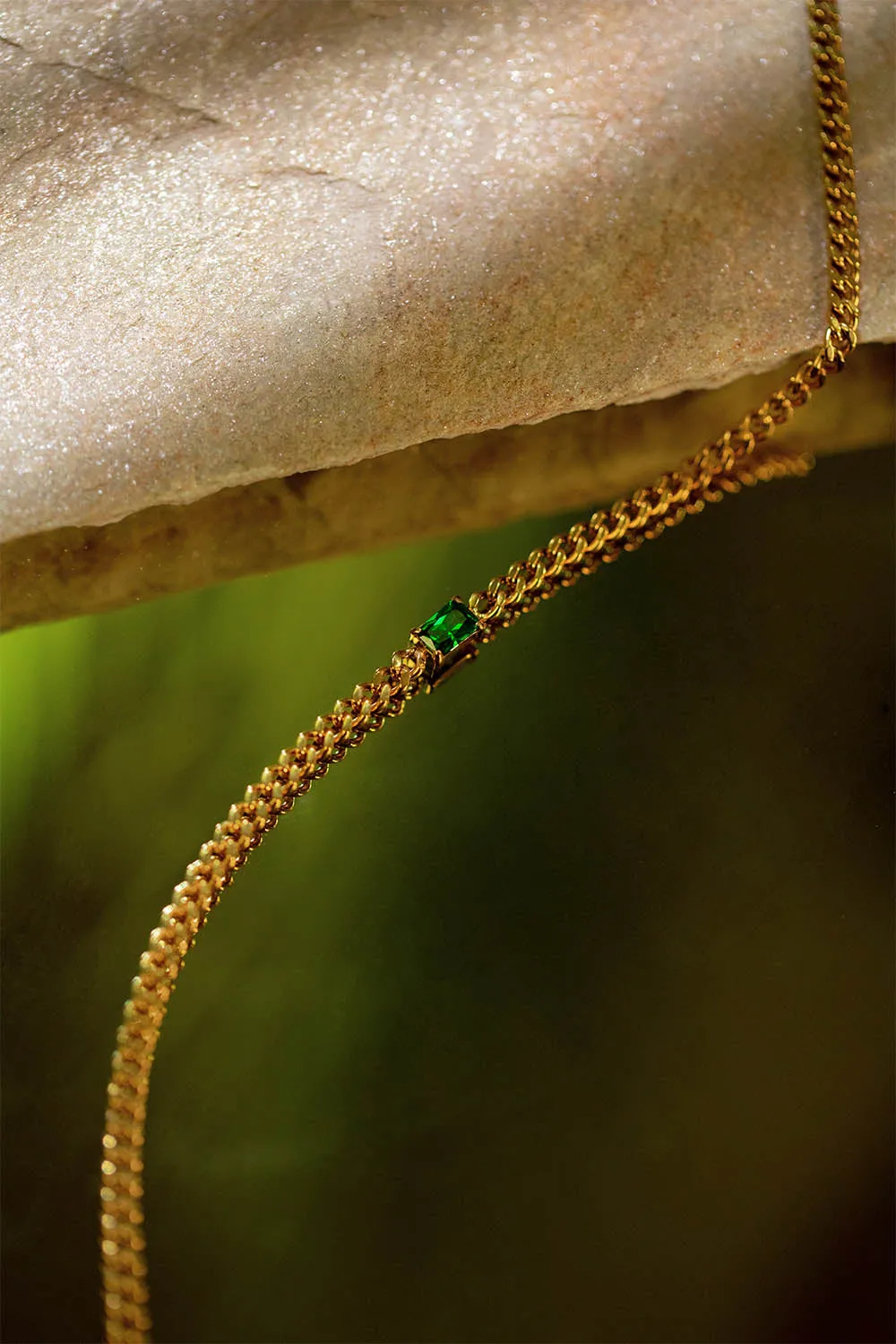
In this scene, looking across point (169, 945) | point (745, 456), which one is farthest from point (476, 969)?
point (745, 456)

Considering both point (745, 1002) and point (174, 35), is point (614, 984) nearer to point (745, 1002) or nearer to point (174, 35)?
point (745, 1002)

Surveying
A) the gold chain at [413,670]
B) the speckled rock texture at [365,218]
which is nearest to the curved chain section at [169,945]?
Answer: the gold chain at [413,670]

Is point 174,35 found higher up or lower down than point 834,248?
higher up

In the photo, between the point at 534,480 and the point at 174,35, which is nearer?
the point at 174,35

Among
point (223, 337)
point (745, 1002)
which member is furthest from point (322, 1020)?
point (223, 337)

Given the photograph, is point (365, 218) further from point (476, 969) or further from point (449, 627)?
point (476, 969)

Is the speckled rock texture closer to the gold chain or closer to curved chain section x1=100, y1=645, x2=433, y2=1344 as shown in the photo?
the gold chain
